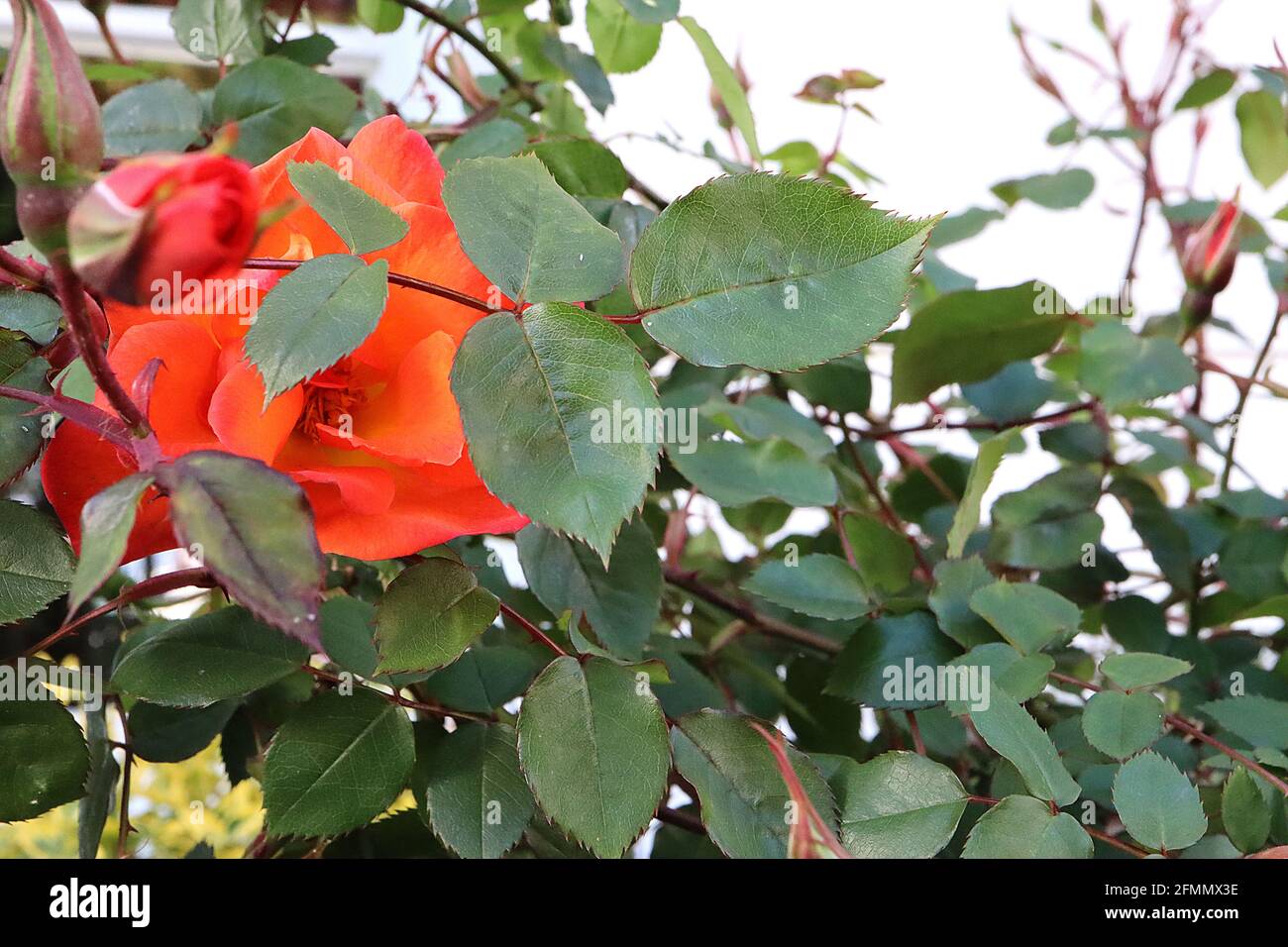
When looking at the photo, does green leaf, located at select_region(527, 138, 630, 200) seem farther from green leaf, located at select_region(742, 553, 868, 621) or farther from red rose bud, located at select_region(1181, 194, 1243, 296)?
red rose bud, located at select_region(1181, 194, 1243, 296)

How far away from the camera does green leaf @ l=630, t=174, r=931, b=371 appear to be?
0.70 feet

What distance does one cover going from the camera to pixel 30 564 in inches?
8.8

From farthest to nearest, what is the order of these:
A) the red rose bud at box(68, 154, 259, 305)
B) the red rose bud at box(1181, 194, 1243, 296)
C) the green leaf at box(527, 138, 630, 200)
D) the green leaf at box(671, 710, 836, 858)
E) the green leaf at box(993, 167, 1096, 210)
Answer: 1. the green leaf at box(993, 167, 1096, 210)
2. the red rose bud at box(1181, 194, 1243, 296)
3. the green leaf at box(527, 138, 630, 200)
4. the green leaf at box(671, 710, 836, 858)
5. the red rose bud at box(68, 154, 259, 305)

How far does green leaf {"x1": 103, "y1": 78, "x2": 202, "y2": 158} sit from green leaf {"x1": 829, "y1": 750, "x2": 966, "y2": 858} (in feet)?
0.96

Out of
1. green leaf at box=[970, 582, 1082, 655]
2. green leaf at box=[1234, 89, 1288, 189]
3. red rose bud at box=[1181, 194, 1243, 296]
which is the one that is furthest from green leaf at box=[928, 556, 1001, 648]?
green leaf at box=[1234, 89, 1288, 189]

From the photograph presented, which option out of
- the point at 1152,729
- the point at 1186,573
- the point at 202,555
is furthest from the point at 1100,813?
the point at 202,555

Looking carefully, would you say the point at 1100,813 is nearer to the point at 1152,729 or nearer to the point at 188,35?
the point at 1152,729

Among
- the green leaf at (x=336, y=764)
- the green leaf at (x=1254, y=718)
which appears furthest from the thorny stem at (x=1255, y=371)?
the green leaf at (x=336, y=764)

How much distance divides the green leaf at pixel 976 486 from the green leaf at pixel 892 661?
0.03 metres

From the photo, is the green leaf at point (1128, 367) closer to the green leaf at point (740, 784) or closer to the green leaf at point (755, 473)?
the green leaf at point (755, 473)

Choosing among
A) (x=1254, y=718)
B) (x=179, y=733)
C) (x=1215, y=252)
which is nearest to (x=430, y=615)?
(x=179, y=733)

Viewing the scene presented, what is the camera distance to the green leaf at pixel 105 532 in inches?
5.8
